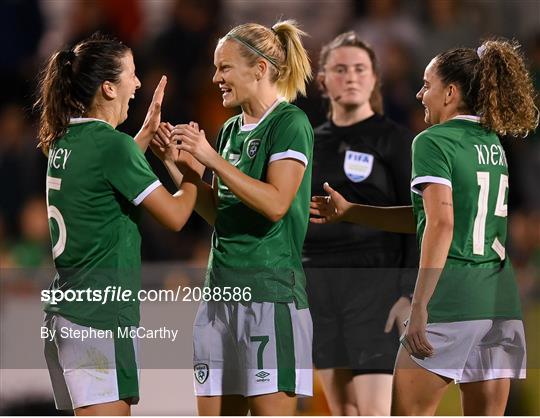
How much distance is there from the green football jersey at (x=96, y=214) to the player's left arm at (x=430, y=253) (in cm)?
81

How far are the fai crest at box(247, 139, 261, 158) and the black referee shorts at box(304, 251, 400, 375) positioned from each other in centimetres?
103

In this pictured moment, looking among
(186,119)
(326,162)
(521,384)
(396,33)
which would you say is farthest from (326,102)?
(396,33)

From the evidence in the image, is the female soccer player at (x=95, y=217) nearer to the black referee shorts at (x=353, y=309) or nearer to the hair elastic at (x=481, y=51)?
the hair elastic at (x=481, y=51)

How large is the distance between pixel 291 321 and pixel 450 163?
0.67 m

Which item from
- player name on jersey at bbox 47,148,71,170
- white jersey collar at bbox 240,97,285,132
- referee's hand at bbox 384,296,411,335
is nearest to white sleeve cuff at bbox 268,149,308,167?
white jersey collar at bbox 240,97,285,132

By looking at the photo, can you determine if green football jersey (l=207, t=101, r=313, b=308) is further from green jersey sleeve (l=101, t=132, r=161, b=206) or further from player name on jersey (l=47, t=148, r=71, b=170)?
player name on jersey (l=47, t=148, r=71, b=170)

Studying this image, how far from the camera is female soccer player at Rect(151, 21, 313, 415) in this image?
11.2ft

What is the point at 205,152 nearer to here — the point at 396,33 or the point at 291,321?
the point at 291,321

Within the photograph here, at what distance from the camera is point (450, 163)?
11.4 feet

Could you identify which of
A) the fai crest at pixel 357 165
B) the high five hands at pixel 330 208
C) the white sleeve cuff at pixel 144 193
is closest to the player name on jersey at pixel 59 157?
the white sleeve cuff at pixel 144 193

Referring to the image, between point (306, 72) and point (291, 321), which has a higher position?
point (306, 72)

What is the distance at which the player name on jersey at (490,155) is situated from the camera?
353 cm

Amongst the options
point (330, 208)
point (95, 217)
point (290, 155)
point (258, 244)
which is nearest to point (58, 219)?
point (95, 217)

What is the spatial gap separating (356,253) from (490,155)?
3.46 feet
